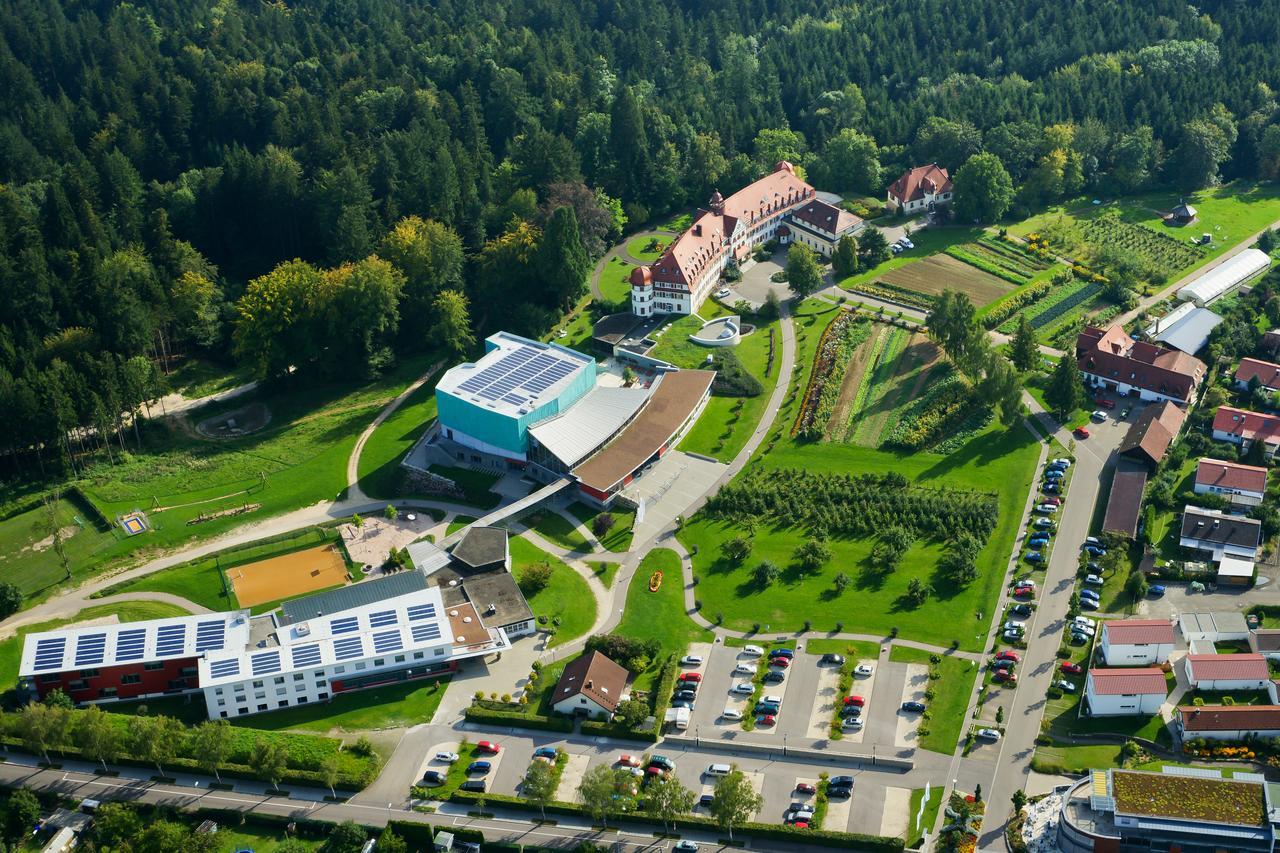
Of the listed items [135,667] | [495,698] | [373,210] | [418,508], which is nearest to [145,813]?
[135,667]

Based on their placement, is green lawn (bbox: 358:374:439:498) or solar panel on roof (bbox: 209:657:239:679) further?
green lawn (bbox: 358:374:439:498)

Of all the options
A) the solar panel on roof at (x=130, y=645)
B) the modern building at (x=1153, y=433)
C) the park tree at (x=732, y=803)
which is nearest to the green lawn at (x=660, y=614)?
the park tree at (x=732, y=803)

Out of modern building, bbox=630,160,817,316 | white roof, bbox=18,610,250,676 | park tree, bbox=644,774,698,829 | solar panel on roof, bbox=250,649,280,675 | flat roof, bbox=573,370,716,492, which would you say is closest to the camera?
park tree, bbox=644,774,698,829

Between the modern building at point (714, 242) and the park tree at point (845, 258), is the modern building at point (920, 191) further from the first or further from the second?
the park tree at point (845, 258)

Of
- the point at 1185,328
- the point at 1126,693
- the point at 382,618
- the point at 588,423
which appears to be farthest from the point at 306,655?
the point at 1185,328

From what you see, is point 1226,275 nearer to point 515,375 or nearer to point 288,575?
point 515,375

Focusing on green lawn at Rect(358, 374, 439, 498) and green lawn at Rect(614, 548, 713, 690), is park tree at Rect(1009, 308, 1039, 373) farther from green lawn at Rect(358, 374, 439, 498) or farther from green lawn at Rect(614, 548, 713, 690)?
green lawn at Rect(358, 374, 439, 498)

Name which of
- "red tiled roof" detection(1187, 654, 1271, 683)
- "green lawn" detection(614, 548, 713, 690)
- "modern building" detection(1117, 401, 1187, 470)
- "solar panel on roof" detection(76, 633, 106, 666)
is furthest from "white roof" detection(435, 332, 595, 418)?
"red tiled roof" detection(1187, 654, 1271, 683)

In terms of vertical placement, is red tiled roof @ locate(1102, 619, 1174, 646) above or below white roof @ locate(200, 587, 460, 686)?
below
